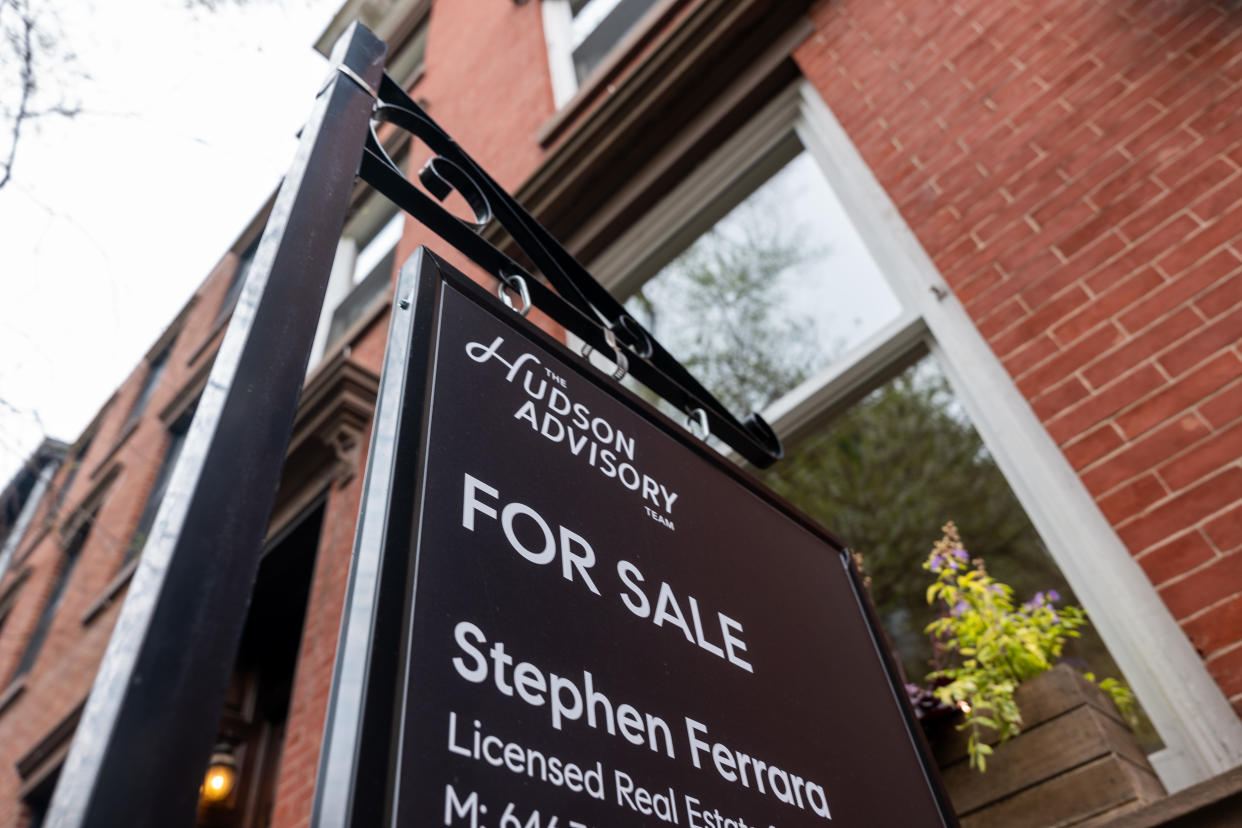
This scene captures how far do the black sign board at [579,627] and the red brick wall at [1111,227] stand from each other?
86 cm

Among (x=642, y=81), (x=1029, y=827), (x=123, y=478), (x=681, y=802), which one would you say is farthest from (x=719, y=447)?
(x=123, y=478)

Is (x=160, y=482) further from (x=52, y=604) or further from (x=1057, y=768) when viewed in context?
(x=1057, y=768)

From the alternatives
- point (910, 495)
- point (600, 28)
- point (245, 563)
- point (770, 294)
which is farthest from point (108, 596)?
point (245, 563)

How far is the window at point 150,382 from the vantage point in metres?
11.5

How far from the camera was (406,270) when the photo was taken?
54.6 inches

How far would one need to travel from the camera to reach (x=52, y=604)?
9.75 metres

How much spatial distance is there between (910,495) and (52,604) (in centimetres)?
969

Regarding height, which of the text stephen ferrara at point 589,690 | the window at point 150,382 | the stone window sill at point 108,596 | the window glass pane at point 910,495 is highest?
the window at point 150,382

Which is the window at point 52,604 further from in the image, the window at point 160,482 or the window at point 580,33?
the window at point 580,33

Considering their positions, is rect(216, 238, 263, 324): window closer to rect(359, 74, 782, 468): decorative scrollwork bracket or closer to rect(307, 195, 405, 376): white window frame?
rect(307, 195, 405, 376): white window frame

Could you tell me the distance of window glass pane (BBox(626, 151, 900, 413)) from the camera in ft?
11.7

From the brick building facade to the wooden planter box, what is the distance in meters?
0.13

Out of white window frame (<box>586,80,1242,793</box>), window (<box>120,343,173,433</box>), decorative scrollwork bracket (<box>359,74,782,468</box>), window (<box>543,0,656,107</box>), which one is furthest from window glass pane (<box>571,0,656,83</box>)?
window (<box>120,343,173,433</box>)

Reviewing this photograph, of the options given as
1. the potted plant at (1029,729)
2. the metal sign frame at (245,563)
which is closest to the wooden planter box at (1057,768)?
the potted plant at (1029,729)
